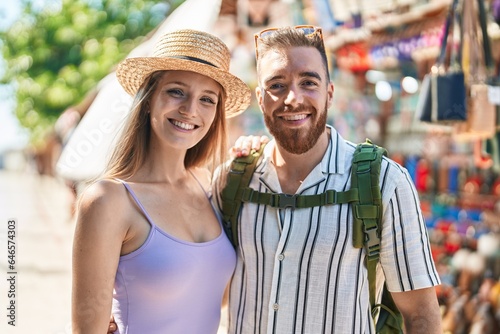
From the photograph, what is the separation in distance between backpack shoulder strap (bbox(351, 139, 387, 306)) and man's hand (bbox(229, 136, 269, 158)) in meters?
0.63

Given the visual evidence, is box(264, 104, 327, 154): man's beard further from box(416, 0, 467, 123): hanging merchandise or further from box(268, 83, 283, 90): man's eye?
box(416, 0, 467, 123): hanging merchandise

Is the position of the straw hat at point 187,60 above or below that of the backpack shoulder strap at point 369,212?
above

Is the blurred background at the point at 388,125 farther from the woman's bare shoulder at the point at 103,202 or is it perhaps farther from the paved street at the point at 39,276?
the woman's bare shoulder at the point at 103,202

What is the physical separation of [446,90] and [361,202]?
78.4 inches

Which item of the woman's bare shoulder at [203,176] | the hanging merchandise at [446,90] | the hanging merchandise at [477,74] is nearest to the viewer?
the woman's bare shoulder at [203,176]

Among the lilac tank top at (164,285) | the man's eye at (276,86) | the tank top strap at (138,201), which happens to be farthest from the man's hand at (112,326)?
the man's eye at (276,86)

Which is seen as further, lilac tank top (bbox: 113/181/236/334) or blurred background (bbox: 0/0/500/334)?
blurred background (bbox: 0/0/500/334)

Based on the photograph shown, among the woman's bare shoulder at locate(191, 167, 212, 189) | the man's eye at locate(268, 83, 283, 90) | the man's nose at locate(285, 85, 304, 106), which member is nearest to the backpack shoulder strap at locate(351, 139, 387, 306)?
the man's nose at locate(285, 85, 304, 106)

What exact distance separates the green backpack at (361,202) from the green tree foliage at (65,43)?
12165 mm

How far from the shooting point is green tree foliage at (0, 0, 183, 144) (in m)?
15.3

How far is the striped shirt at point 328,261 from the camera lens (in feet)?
7.32

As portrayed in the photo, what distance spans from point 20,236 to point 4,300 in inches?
344

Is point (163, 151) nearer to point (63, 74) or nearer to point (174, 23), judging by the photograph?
point (174, 23)

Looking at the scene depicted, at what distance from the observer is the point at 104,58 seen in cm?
1377
